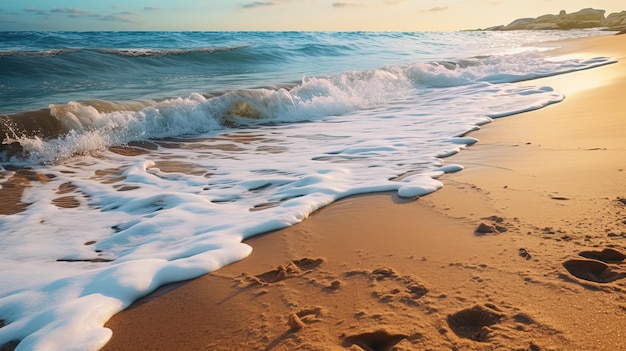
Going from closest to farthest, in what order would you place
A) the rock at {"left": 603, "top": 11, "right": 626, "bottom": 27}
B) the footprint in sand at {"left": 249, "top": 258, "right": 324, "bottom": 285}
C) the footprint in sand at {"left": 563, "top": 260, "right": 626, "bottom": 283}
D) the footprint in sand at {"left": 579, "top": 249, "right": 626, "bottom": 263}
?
the footprint in sand at {"left": 563, "top": 260, "right": 626, "bottom": 283} < the footprint in sand at {"left": 579, "top": 249, "right": 626, "bottom": 263} < the footprint in sand at {"left": 249, "top": 258, "right": 324, "bottom": 285} < the rock at {"left": 603, "top": 11, "right": 626, "bottom": 27}

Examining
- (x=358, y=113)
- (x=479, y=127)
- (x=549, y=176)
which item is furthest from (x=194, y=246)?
(x=358, y=113)

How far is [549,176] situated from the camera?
3273 mm

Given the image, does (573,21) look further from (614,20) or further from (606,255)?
(606,255)

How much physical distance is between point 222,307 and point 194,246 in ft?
2.41

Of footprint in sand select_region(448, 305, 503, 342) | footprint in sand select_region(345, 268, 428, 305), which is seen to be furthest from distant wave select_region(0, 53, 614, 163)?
footprint in sand select_region(448, 305, 503, 342)

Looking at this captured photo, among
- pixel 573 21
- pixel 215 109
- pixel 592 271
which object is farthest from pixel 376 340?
pixel 573 21

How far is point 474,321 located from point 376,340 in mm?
375

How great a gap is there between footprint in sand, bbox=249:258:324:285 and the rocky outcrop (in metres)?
57.7

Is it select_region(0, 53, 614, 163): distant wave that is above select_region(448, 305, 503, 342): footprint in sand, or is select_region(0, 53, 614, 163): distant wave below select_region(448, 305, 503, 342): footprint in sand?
above

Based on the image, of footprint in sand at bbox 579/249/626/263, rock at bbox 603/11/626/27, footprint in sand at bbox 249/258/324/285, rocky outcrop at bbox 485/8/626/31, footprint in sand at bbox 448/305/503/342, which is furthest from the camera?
rocky outcrop at bbox 485/8/626/31

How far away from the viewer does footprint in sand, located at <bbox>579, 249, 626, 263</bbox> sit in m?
1.99

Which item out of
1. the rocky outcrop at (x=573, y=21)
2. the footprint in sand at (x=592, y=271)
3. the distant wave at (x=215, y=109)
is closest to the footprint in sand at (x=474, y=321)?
the footprint in sand at (x=592, y=271)

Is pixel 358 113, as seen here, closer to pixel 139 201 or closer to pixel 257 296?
pixel 139 201

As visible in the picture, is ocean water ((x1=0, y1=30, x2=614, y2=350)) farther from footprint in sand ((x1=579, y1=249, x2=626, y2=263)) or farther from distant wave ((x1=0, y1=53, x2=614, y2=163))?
footprint in sand ((x1=579, y1=249, x2=626, y2=263))
